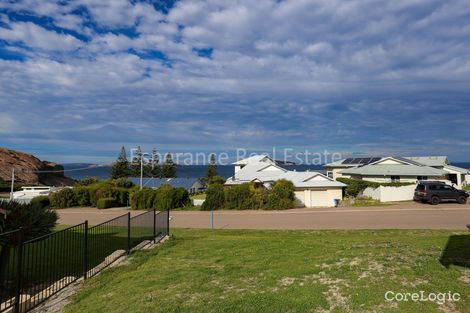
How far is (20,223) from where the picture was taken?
8.44 m

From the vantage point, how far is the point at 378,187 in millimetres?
34812

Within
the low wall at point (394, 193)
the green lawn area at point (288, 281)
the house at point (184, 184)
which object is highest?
the house at point (184, 184)

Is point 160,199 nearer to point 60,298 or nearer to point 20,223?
point 20,223

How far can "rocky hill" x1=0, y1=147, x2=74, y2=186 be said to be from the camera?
77.0 meters

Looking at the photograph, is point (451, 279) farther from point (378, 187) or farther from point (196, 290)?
point (378, 187)

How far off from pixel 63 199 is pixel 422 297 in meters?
41.5

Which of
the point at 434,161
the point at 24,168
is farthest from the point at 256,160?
the point at 24,168

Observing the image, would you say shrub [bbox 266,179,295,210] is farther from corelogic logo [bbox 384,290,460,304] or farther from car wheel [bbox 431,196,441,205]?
corelogic logo [bbox 384,290,460,304]

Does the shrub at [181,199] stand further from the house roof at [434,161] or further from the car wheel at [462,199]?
the house roof at [434,161]

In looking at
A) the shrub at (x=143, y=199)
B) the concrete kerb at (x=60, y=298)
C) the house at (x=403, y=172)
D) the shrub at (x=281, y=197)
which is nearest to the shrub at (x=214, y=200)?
the shrub at (x=281, y=197)

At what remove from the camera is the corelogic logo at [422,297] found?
18.8ft

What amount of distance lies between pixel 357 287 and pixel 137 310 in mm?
3833

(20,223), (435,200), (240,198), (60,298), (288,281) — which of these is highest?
(20,223)

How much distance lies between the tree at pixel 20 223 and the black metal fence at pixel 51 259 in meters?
0.02
